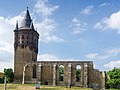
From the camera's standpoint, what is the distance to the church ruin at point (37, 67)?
238 ft

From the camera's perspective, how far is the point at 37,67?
75.7 m

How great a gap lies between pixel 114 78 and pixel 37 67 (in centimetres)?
2096

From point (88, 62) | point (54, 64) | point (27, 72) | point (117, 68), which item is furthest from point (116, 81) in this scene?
point (27, 72)

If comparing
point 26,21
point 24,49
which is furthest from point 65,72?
point 26,21

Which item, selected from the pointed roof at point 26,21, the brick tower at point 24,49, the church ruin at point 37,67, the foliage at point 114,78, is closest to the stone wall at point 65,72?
the church ruin at point 37,67

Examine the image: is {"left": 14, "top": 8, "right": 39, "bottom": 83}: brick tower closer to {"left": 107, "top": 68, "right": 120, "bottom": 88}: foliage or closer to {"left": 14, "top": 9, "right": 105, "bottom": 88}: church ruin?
{"left": 14, "top": 9, "right": 105, "bottom": 88}: church ruin

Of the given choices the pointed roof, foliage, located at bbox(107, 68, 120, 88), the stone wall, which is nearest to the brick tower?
the pointed roof

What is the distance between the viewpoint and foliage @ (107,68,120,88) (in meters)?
69.2

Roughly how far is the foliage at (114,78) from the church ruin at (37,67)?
2166 millimetres

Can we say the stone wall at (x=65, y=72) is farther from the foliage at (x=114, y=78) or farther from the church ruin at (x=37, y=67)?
the foliage at (x=114, y=78)

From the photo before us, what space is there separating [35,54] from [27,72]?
679 centimetres

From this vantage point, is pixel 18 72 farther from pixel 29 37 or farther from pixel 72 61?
pixel 72 61

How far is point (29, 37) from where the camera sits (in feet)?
257

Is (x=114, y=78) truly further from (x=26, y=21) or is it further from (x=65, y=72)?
(x=26, y=21)
